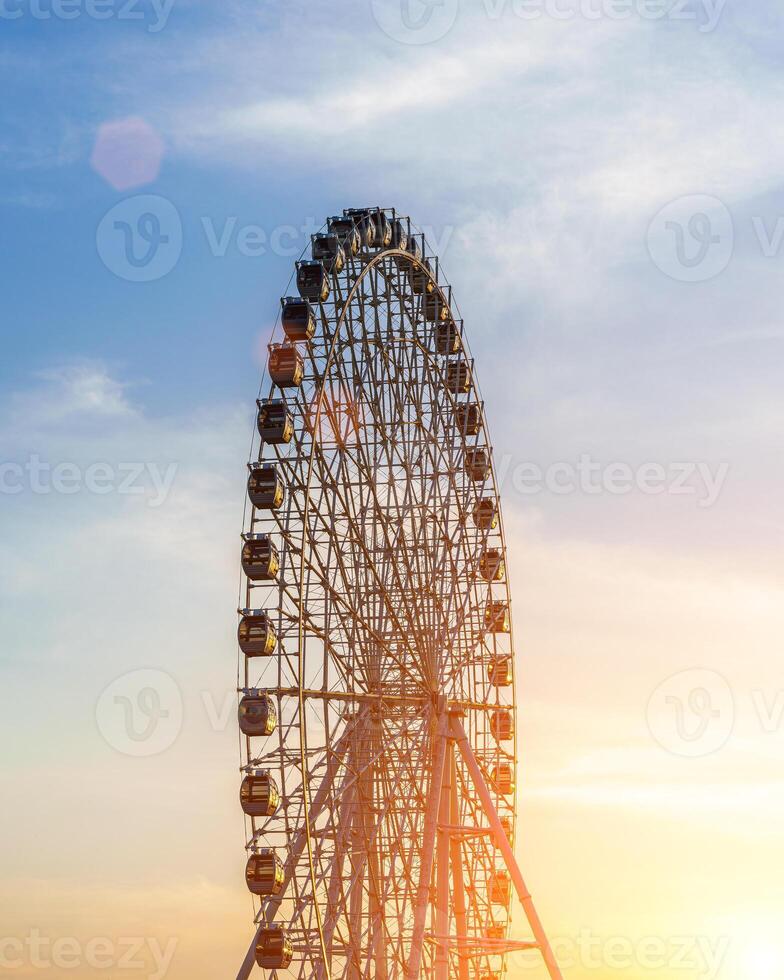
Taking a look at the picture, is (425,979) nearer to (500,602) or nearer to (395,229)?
(500,602)

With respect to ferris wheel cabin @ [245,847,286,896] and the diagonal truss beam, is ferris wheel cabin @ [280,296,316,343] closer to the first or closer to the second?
the diagonal truss beam

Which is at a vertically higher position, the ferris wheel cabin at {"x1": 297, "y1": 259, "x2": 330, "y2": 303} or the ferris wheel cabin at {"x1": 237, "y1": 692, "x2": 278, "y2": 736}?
the ferris wheel cabin at {"x1": 297, "y1": 259, "x2": 330, "y2": 303}

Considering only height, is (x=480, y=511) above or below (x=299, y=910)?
above

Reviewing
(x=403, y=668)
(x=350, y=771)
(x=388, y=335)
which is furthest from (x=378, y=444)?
(x=350, y=771)

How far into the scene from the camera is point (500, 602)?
47781 mm

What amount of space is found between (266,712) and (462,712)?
11.7m

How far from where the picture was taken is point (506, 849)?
3919 cm

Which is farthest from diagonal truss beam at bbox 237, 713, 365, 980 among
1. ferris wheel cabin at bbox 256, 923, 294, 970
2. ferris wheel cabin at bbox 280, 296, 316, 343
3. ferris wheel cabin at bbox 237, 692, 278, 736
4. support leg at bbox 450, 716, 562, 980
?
ferris wheel cabin at bbox 280, 296, 316, 343

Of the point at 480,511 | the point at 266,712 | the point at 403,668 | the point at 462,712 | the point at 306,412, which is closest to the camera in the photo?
the point at 266,712

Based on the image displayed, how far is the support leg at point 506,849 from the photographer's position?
122 ft

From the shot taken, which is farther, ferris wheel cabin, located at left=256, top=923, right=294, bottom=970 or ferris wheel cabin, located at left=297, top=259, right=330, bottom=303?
ferris wheel cabin, located at left=297, top=259, right=330, bottom=303

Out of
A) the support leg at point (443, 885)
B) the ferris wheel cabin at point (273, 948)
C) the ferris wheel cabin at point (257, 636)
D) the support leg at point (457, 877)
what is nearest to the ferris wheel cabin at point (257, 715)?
the ferris wheel cabin at point (257, 636)

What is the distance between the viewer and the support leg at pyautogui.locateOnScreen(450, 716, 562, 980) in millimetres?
37156

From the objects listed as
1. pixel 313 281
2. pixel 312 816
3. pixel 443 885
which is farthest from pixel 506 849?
pixel 313 281
